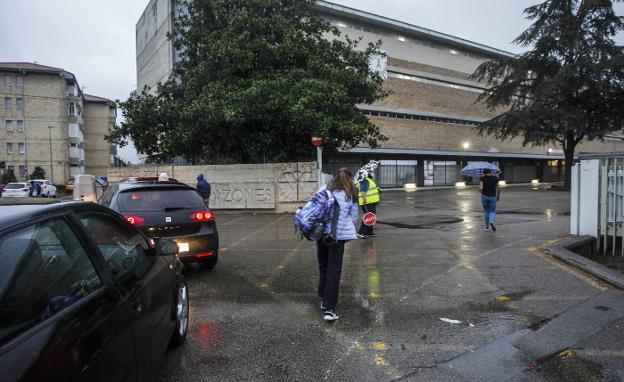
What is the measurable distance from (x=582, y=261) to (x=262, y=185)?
38.9 feet

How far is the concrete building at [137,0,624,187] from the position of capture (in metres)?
36.6

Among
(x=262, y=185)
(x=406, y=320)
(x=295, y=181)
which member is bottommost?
(x=406, y=320)

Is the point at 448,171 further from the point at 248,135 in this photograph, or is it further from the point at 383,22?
the point at 248,135

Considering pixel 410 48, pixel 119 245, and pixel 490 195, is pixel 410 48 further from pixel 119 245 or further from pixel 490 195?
pixel 119 245

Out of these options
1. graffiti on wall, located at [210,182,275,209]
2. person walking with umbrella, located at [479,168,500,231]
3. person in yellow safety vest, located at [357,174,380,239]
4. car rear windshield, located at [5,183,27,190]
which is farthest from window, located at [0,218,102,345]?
car rear windshield, located at [5,183,27,190]

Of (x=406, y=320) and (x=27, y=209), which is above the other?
(x=27, y=209)

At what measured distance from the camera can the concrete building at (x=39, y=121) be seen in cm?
5622

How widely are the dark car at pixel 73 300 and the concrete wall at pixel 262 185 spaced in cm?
1359

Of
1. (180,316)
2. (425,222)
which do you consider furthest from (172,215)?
(425,222)

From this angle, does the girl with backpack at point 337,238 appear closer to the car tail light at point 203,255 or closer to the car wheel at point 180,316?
the car wheel at point 180,316

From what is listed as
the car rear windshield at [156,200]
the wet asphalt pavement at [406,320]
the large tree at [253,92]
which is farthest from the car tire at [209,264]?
the large tree at [253,92]

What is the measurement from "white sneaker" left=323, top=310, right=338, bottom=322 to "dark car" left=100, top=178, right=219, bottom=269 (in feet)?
9.28

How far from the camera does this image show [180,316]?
4211mm

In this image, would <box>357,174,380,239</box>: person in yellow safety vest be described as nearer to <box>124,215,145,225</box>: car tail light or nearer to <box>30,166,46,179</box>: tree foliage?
<box>124,215,145,225</box>: car tail light
